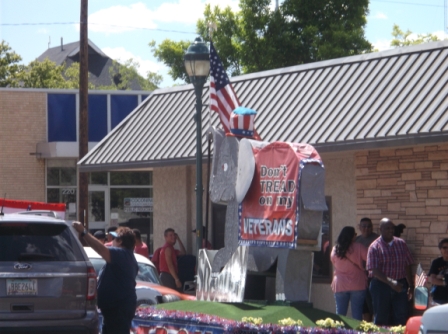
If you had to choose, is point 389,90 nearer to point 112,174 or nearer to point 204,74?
point 204,74

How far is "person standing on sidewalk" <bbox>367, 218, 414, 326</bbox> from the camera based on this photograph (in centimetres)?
1155

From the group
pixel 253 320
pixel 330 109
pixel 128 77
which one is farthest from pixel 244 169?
pixel 128 77

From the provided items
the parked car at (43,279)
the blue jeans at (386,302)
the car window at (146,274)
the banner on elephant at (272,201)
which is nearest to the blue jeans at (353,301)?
the blue jeans at (386,302)

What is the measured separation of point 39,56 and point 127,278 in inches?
2400

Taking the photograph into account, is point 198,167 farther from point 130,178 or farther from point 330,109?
point 130,178

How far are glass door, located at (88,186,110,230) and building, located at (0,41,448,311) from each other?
1154cm

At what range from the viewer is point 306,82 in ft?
48.0

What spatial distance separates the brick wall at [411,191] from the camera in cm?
1231

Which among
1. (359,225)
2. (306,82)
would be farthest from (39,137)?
(359,225)

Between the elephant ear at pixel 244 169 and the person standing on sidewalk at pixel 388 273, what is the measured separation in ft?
7.40

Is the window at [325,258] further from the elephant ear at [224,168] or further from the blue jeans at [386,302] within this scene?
the elephant ear at [224,168]

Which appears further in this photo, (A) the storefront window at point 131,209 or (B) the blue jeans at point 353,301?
(A) the storefront window at point 131,209

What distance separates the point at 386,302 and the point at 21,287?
507 cm

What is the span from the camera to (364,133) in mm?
12430
